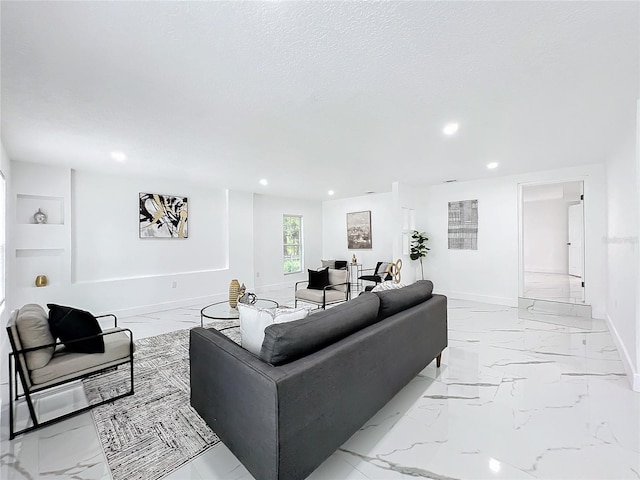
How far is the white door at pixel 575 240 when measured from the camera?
8305 mm

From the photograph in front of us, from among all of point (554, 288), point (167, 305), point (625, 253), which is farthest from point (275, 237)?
point (554, 288)

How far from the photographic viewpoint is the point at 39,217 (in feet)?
13.9

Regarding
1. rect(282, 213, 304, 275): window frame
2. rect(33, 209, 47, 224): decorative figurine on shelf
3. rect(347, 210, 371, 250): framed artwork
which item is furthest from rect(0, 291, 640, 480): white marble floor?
rect(282, 213, 304, 275): window frame

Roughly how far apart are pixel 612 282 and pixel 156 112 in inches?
225

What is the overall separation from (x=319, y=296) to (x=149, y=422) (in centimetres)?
261

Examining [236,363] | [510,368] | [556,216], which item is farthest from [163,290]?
[556,216]

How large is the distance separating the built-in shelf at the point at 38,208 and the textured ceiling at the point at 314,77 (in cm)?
86

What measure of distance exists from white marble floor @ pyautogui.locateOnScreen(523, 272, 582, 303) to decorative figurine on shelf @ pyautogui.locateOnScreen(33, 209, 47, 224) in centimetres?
864

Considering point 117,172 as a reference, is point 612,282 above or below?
below

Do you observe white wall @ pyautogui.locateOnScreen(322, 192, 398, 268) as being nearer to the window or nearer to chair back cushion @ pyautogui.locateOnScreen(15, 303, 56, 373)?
the window

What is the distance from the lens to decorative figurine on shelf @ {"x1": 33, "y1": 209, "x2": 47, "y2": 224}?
4.22 metres

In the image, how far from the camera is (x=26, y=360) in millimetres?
1975

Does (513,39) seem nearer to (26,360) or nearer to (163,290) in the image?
(26,360)

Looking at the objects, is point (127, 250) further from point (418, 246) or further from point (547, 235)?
point (547, 235)
